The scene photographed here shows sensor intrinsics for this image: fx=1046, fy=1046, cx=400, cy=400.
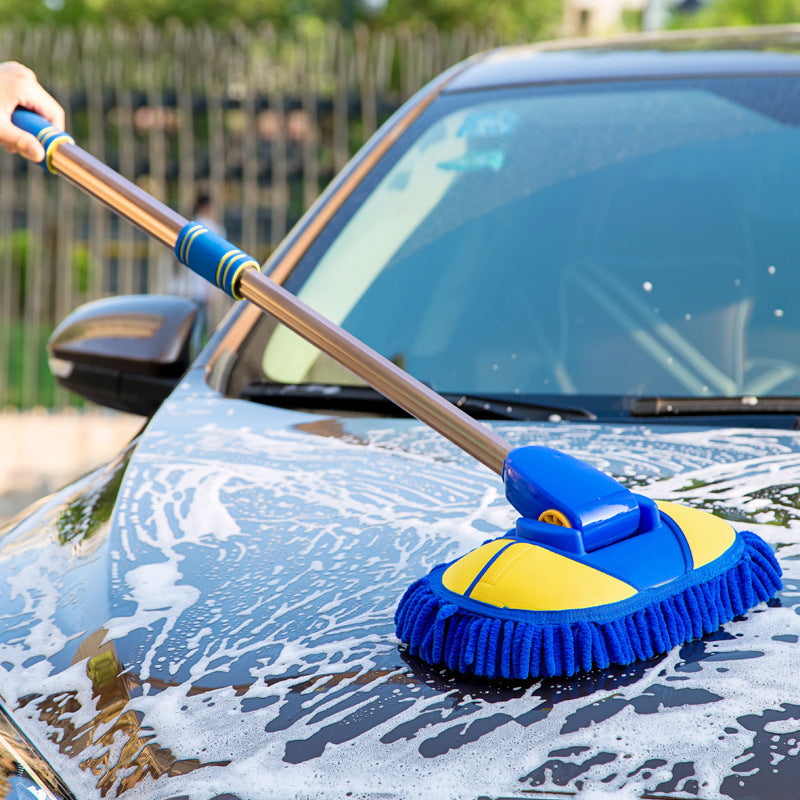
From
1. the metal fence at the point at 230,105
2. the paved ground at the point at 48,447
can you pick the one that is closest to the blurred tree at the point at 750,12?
the metal fence at the point at 230,105

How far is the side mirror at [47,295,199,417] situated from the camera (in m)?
1.88

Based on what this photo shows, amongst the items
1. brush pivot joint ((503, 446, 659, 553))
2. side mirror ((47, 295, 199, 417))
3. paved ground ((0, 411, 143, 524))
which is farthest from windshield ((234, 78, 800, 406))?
paved ground ((0, 411, 143, 524))

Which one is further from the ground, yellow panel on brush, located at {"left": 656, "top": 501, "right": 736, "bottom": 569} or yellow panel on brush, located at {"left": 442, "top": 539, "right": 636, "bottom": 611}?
yellow panel on brush, located at {"left": 656, "top": 501, "right": 736, "bottom": 569}

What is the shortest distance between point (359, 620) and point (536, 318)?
904 mm

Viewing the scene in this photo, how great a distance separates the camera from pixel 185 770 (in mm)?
805

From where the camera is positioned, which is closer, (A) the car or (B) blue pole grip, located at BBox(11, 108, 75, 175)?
(A) the car

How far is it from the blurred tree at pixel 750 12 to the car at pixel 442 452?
18.8m

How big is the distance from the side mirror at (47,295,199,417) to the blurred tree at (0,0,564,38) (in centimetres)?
1598

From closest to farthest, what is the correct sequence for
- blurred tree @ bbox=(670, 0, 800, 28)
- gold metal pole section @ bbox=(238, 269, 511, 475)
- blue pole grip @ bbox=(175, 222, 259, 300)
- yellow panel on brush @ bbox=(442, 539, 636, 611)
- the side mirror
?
yellow panel on brush @ bbox=(442, 539, 636, 611)
gold metal pole section @ bbox=(238, 269, 511, 475)
blue pole grip @ bbox=(175, 222, 259, 300)
the side mirror
blurred tree @ bbox=(670, 0, 800, 28)

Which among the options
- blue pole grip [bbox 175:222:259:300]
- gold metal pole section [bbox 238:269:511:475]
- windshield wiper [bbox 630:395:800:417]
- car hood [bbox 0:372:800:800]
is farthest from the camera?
windshield wiper [bbox 630:395:800:417]

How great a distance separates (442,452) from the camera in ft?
4.47

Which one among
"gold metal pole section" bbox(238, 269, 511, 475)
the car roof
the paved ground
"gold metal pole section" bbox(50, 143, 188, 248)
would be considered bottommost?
the paved ground

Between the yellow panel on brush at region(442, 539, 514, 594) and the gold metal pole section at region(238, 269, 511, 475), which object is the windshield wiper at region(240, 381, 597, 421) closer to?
the gold metal pole section at region(238, 269, 511, 475)

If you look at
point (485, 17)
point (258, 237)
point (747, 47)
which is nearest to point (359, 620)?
point (747, 47)
